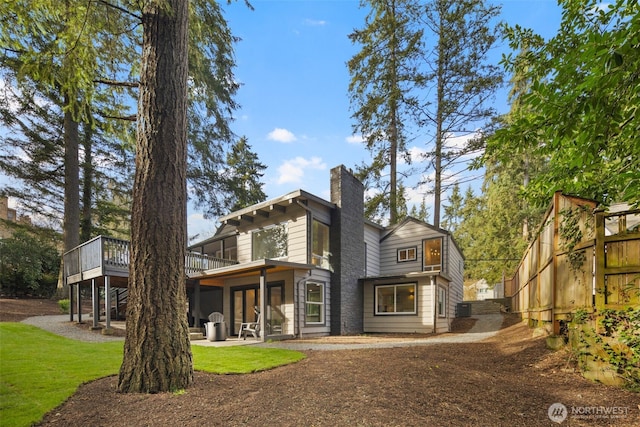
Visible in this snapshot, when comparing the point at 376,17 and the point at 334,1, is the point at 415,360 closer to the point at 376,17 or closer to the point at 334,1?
the point at 334,1

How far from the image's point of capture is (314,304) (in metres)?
11.7

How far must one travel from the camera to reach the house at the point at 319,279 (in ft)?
36.9

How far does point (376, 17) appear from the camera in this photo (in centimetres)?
1770

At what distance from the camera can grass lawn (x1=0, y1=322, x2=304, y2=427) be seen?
129 inches

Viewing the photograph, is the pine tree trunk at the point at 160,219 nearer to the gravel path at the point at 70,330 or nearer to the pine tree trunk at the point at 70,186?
the gravel path at the point at 70,330

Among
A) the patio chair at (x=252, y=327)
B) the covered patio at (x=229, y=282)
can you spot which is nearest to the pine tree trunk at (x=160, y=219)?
the covered patio at (x=229, y=282)

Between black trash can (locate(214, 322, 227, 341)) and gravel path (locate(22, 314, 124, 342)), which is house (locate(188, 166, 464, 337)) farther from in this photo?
gravel path (locate(22, 314, 124, 342))

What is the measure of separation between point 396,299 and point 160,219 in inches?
433

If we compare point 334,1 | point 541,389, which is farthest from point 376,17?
point 541,389

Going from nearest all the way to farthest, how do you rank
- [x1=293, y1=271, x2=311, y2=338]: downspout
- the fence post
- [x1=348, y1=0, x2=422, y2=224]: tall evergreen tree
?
the fence post, [x1=293, y1=271, x2=311, y2=338]: downspout, [x1=348, y1=0, x2=422, y2=224]: tall evergreen tree

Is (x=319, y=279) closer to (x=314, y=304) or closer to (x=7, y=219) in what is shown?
(x=314, y=304)

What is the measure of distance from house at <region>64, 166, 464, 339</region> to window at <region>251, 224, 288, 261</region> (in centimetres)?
4

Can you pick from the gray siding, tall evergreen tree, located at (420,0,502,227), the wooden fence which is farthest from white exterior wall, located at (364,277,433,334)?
the wooden fence

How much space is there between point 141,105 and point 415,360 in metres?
5.59
